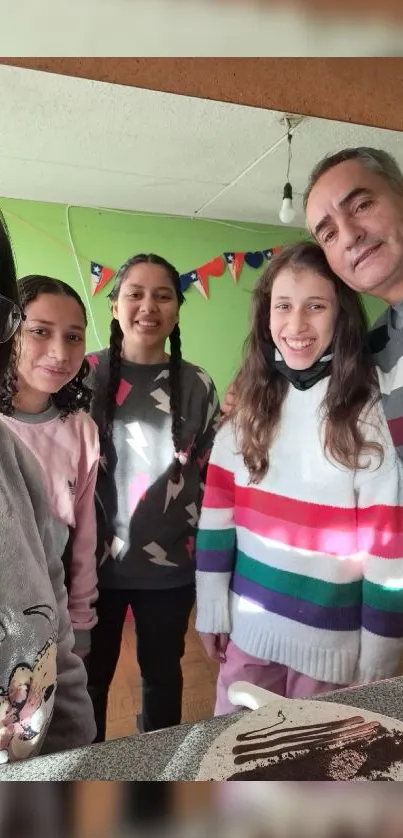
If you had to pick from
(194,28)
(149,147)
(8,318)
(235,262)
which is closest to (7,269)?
(8,318)

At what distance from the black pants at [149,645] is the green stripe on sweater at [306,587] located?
303 millimetres

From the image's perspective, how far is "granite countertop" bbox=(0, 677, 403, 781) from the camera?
1.25 ft

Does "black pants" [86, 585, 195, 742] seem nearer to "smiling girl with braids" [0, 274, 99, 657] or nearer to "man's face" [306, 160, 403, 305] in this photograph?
"smiling girl with braids" [0, 274, 99, 657]

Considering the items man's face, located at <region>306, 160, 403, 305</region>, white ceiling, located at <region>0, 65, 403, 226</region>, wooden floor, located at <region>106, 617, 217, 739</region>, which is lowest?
wooden floor, located at <region>106, 617, 217, 739</region>

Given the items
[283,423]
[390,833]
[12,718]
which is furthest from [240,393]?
[390,833]

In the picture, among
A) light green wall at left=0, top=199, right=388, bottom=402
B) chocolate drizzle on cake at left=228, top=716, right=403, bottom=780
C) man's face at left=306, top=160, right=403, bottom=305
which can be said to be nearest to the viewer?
chocolate drizzle on cake at left=228, top=716, right=403, bottom=780

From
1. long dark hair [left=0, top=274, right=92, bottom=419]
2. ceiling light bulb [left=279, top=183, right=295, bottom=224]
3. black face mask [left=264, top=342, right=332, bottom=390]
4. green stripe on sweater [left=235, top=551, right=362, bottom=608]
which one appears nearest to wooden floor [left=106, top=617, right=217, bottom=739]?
green stripe on sweater [left=235, top=551, right=362, bottom=608]

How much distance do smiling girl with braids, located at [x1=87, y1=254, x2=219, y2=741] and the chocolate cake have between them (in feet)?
1.87

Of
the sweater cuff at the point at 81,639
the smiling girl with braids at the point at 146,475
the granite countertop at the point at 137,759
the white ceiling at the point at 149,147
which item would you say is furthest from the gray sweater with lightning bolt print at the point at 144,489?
the granite countertop at the point at 137,759

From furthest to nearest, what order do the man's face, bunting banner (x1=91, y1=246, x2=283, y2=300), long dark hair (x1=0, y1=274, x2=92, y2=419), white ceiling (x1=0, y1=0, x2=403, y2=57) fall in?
bunting banner (x1=91, y1=246, x2=283, y2=300) → long dark hair (x1=0, y1=274, x2=92, y2=419) → the man's face → white ceiling (x1=0, y1=0, x2=403, y2=57)

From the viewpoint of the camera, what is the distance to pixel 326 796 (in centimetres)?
22

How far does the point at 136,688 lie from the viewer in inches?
50.8

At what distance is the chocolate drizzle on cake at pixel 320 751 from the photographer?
37cm

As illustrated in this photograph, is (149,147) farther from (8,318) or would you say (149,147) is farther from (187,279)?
(8,318)
